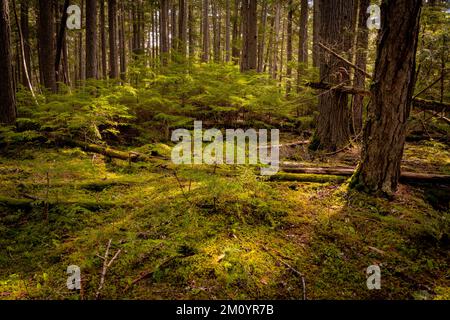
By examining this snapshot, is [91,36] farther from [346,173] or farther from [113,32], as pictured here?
[346,173]

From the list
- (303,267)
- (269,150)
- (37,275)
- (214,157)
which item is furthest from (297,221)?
(269,150)

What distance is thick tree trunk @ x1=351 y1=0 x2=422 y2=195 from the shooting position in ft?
13.2

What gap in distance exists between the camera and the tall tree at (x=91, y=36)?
450 inches

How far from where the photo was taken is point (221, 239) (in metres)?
3.54

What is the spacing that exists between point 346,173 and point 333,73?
2576mm

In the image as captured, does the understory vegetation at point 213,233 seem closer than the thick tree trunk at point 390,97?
Yes

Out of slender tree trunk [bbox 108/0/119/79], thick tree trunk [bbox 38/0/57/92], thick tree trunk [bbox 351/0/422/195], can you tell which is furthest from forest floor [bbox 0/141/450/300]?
slender tree trunk [bbox 108/0/119/79]

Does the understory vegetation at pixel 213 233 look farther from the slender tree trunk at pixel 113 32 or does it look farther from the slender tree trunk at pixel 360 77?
the slender tree trunk at pixel 113 32

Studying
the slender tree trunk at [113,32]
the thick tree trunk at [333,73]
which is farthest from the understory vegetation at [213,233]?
the slender tree trunk at [113,32]

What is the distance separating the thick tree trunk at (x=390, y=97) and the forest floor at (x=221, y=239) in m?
0.37

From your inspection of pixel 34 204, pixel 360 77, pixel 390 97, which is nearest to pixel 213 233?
pixel 34 204

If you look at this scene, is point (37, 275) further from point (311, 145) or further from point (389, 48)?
point (311, 145)

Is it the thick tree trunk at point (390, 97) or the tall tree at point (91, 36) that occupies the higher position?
the tall tree at point (91, 36)
